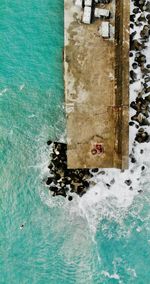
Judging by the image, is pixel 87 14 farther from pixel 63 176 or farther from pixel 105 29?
pixel 63 176

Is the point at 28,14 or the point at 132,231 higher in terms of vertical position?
the point at 28,14

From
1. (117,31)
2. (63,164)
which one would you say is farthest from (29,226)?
(117,31)

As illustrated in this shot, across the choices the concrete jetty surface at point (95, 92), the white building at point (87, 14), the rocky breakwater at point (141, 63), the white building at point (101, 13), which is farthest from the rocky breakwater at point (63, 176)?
the white building at point (101, 13)

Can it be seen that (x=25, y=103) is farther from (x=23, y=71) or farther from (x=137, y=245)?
(x=137, y=245)

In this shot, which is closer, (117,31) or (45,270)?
(117,31)

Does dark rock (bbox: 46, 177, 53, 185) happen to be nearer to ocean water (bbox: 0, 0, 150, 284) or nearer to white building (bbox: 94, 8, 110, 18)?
ocean water (bbox: 0, 0, 150, 284)

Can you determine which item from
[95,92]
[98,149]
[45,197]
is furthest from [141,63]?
[45,197]

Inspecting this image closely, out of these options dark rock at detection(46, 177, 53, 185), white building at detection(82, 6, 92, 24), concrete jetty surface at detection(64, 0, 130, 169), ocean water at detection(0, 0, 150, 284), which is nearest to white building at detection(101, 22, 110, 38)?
concrete jetty surface at detection(64, 0, 130, 169)
